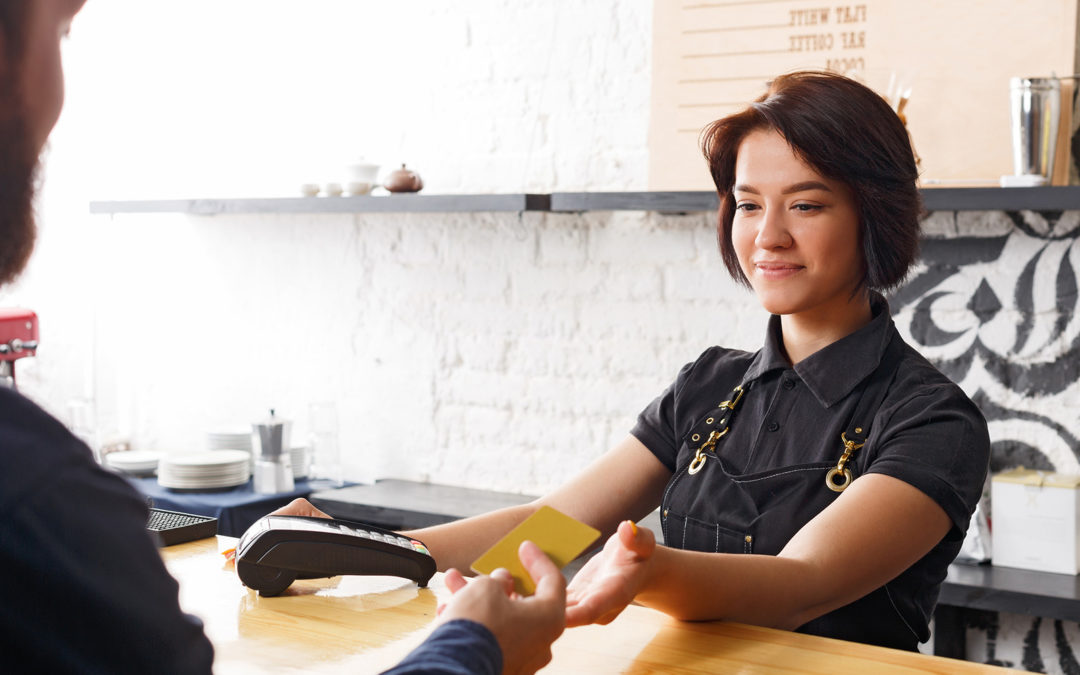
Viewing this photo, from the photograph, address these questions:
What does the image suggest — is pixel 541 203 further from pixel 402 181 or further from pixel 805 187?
pixel 805 187

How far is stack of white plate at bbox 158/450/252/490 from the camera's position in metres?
3.48

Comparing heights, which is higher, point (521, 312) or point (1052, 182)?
point (1052, 182)

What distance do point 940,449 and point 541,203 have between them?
1.83 metres

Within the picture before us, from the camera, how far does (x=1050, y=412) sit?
275cm

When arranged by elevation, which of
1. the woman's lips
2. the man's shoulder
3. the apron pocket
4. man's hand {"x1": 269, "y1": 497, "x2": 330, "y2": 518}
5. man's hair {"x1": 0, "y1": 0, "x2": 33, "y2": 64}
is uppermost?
man's hair {"x1": 0, "y1": 0, "x2": 33, "y2": 64}

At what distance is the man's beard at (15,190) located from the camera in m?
0.70

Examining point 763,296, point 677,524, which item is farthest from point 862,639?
point 763,296

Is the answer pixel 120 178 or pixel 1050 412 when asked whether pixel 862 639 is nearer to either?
pixel 1050 412

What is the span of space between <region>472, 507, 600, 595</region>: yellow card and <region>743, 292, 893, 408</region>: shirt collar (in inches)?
28.9

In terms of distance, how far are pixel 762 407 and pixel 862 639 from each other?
0.40 meters

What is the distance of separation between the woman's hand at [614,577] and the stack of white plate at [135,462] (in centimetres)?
289

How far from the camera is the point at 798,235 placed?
176cm

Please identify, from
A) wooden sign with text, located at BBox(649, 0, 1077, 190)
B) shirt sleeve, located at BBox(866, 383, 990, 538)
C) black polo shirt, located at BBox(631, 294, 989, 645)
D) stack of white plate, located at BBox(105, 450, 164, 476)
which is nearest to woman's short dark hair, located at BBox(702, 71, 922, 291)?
black polo shirt, located at BBox(631, 294, 989, 645)

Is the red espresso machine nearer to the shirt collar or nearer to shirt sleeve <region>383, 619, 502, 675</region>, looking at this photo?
the shirt collar
